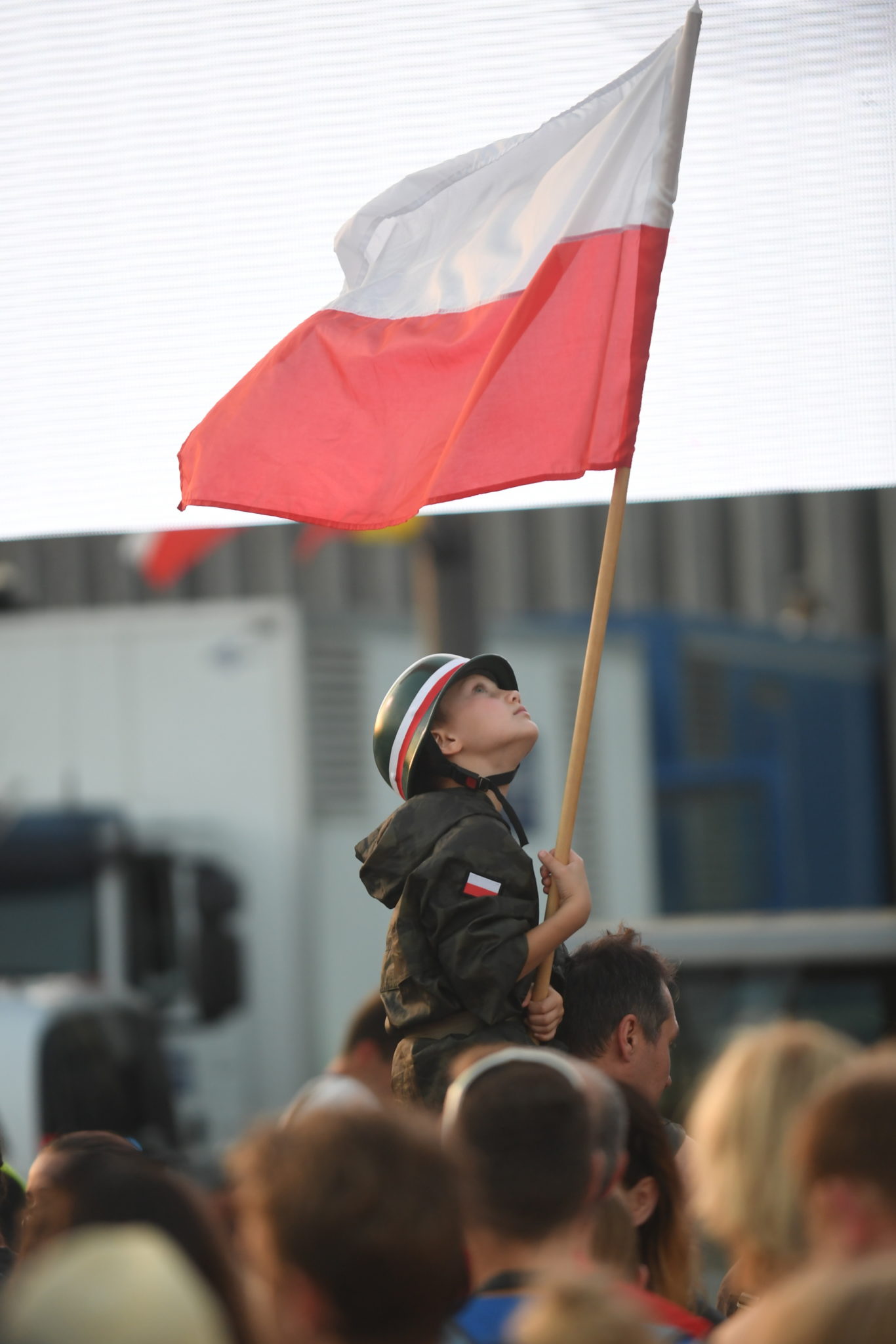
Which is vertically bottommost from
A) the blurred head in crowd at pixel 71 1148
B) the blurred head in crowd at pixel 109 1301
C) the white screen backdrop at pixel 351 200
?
the blurred head in crowd at pixel 71 1148

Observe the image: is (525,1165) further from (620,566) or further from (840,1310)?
(620,566)

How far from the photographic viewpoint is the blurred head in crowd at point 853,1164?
8.00 feet

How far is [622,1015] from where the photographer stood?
3.77m

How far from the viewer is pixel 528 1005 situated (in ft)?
11.8

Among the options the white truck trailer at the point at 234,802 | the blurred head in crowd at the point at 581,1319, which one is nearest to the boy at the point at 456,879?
the blurred head in crowd at the point at 581,1319

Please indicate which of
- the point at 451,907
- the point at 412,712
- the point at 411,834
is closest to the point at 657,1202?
the point at 451,907

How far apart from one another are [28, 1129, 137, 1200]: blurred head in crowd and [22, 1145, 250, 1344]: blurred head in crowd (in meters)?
0.30

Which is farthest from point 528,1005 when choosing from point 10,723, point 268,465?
point 10,723

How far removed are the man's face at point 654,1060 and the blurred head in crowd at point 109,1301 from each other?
206 cm

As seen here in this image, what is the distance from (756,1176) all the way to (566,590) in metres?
12.6

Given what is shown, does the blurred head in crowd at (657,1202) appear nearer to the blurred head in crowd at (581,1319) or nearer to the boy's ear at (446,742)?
the boy's ear at (446,742)

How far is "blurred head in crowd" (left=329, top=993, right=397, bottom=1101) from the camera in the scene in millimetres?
5602

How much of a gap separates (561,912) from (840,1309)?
1722mm

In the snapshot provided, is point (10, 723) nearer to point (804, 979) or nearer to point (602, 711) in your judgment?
point (602, 711)
